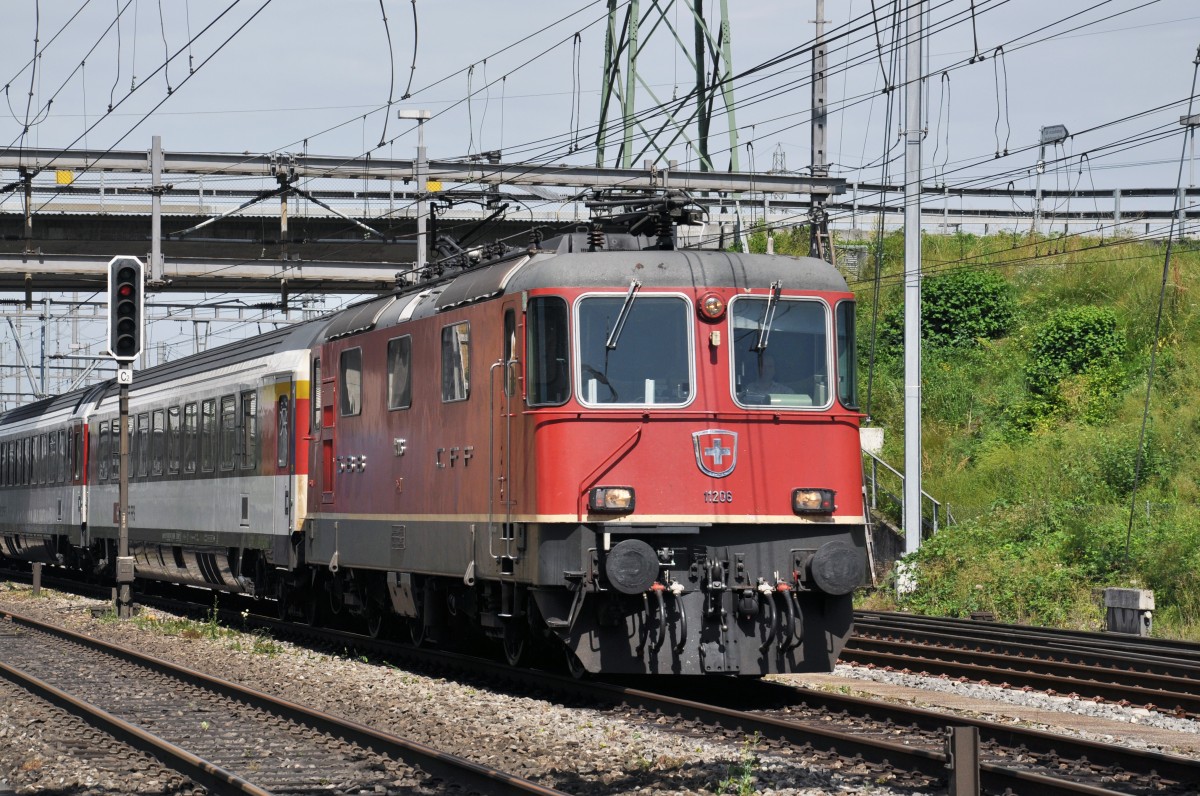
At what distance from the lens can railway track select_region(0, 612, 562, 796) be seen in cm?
927

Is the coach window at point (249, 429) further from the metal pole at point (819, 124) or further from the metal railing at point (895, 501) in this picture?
the metal railing at point (895, 501)

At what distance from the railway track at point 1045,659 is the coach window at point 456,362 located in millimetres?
5060

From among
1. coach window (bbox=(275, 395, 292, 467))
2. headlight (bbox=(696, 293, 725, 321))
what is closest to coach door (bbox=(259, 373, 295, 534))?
coach window (bbox=(275, 395, 292, 467))

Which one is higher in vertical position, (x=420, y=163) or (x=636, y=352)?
(x=420, y=163)

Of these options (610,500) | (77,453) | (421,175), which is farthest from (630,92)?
(610,500)

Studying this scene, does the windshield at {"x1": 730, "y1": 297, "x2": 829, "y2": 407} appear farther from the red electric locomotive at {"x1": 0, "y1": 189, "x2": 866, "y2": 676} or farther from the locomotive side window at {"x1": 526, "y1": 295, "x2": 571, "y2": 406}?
the locomotive side window at {"x1": 526, "y1": 295, "x2": 571, "y2": 406}

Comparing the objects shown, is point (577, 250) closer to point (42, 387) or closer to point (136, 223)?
point (136, 223)

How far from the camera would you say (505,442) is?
12891mm

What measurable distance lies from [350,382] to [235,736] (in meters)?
6.21

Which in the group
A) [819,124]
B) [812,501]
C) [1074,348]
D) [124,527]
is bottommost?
[124,527]

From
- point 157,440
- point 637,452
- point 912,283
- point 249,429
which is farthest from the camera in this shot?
point 157,440

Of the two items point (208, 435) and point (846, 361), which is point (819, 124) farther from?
point (846, 361)

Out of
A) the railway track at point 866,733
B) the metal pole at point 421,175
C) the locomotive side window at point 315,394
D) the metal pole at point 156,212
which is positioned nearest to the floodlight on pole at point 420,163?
the metal pole at point 421,175

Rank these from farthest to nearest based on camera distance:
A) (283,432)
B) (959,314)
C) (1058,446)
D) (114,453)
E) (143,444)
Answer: (959,314) < (1058,446) < (114,453) < (143,444) < (283,432)
